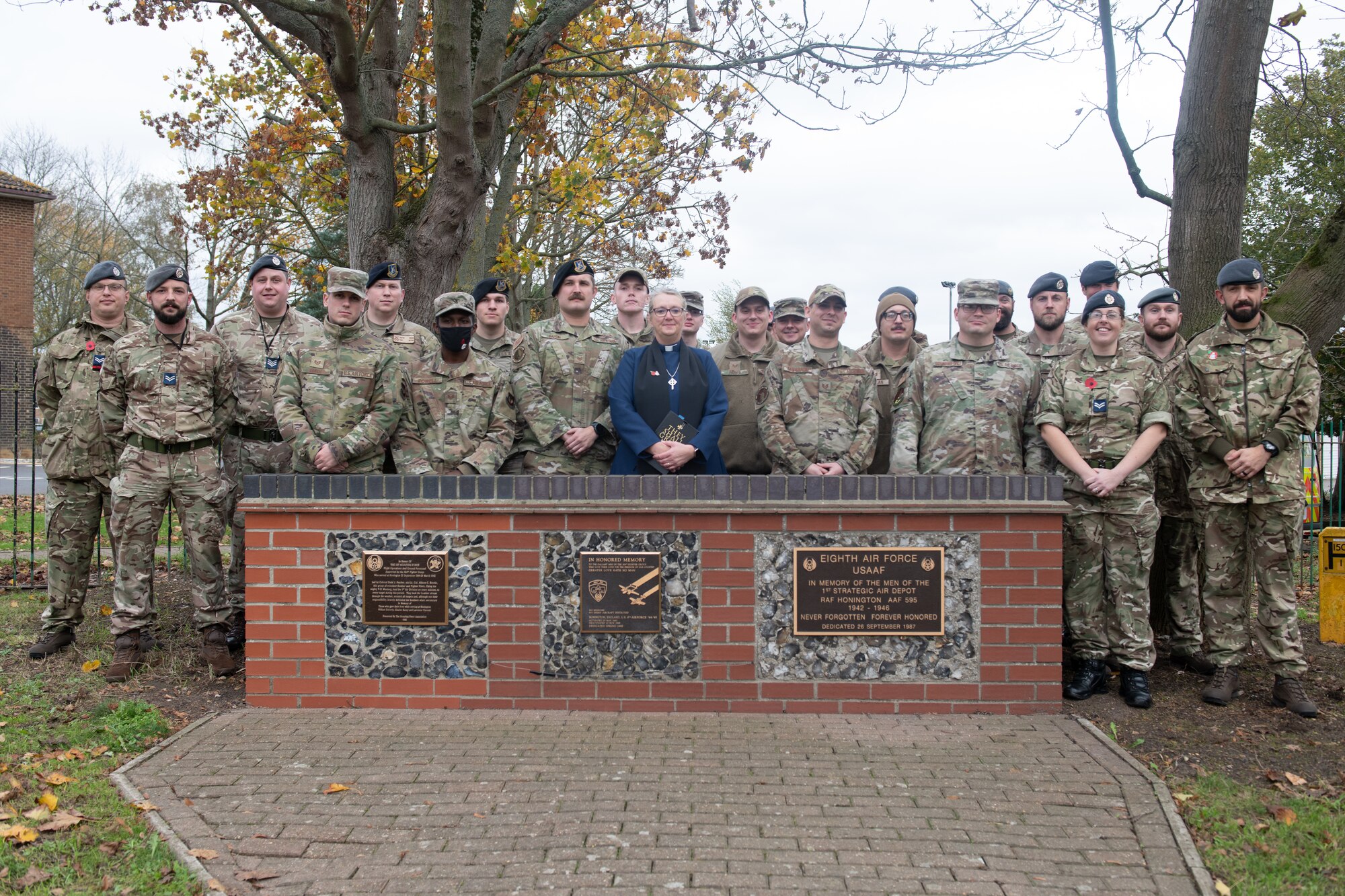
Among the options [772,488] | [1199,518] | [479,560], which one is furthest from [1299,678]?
[479,560]

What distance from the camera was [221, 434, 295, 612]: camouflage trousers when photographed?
21.4ft

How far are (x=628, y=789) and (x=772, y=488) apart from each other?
5.89 ft

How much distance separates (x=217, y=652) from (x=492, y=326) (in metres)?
2.63

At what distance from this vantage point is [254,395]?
649 cm

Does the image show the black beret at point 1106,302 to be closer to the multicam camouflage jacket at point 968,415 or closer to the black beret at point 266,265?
the multicam camouflage jacket at point 968,415

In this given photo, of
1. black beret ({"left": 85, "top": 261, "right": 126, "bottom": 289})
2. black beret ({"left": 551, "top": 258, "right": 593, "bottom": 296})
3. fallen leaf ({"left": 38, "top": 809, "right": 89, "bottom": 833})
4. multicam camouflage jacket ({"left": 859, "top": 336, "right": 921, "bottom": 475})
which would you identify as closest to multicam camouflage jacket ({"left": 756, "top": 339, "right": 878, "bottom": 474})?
multicam camouflage jacket ({"left": 859, "top": 336, "right": 921, "bottom": 475})

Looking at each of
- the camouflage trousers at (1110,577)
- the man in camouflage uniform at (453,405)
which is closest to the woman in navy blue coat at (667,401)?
the man in camouflage uniform at (453,405)

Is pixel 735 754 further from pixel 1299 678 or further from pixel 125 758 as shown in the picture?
pixel 1299 678

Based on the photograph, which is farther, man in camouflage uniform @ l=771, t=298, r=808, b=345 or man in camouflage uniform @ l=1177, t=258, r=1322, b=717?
man in camouflage uniform @ l=771, t=298, r=808, b=345

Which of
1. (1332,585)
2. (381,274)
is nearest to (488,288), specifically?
(381,274)

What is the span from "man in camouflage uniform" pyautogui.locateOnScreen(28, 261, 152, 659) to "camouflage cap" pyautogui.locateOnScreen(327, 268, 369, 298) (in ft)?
5.05

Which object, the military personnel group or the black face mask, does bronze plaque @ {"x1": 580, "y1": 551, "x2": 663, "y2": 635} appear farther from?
the black face mask

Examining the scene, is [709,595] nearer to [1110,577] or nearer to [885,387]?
[885,387]

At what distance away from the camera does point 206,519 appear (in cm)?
607
